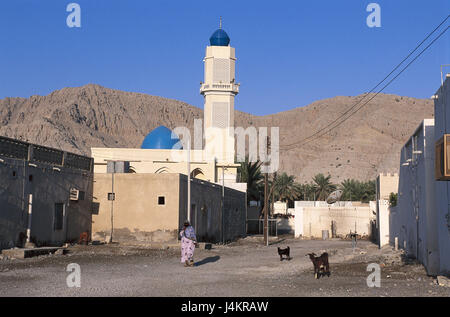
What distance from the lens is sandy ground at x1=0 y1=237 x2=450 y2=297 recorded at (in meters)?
10.3

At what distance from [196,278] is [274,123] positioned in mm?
141110

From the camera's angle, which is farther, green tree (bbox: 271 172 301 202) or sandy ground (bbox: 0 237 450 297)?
green tree (bbox: 271 172 301 202)

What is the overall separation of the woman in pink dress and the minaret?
29.9 m

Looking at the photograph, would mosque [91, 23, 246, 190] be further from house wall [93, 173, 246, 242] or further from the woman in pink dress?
the woman in pink dress

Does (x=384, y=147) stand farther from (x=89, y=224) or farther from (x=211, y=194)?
(x=89, y=224)

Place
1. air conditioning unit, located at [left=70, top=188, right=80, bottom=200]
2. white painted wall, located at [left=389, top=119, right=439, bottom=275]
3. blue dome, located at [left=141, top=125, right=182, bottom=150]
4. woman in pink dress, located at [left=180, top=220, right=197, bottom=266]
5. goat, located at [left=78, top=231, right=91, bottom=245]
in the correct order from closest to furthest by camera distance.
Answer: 1. white painted wall, located at [left=389, top=119, right=439, bottom=275]
2. woman in pink dress, located at [left=180, top=220, right=197, bottom=266]
3. air conditioning unit, located at [left=70, top=188, right=80, bottom=200]
4. goat, located at [left=78, top=231, right=91, bottom=245]
5. blue dome, located at [left=141, top=125, right=182, bottom=150]

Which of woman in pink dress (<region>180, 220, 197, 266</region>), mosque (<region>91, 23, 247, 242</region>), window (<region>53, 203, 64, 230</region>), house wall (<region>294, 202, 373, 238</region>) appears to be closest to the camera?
woman in pink dress (<region>180, 220, 197, 266</region>)

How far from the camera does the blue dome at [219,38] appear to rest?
45300 millimetres

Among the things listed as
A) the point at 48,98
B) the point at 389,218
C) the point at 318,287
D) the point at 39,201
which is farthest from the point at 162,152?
the point at 48,98

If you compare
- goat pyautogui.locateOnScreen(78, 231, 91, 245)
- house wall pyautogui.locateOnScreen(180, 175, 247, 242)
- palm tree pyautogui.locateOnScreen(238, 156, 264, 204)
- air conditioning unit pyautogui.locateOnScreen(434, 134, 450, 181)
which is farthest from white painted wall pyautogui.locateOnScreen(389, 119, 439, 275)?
palm tree pyautogui.locateOnScreen(238, 156, 264, 204)

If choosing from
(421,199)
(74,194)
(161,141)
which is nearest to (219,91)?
(161,141)

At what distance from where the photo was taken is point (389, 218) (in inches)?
1197

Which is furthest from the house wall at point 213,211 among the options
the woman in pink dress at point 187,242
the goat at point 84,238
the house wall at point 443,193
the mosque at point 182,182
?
the house wall at point 443,193

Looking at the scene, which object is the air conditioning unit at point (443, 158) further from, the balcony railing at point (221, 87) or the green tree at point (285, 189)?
the green tree at point (285, 189)
